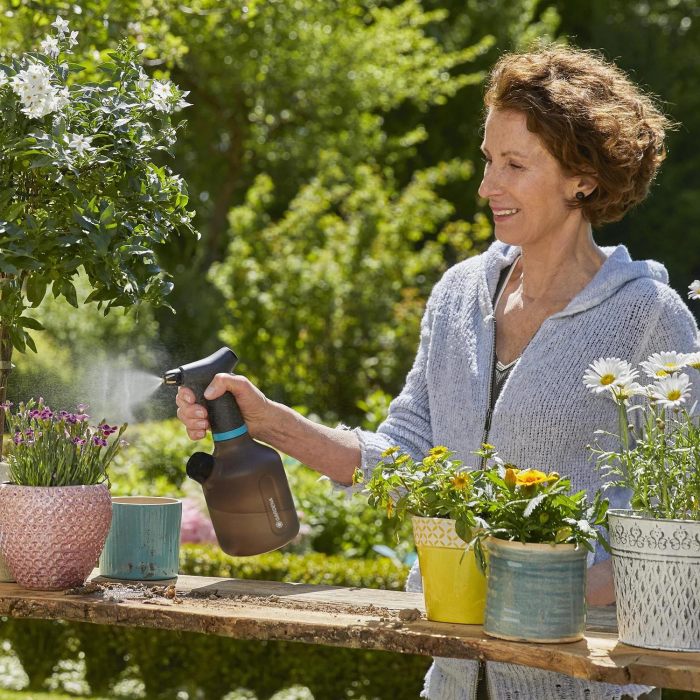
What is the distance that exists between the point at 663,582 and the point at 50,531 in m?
0.99

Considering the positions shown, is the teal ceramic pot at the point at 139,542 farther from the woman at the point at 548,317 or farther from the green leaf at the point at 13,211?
the green leaf at the point at 13,211

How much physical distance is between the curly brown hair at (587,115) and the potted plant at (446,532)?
2.42 ft

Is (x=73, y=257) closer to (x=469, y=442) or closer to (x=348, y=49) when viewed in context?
(x=469, y=442)

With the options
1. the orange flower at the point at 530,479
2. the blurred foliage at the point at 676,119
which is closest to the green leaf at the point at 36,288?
the orange flower at the point at 530,479

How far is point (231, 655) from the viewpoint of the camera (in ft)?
15.1

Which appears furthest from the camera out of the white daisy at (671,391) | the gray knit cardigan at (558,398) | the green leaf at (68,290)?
the gray knit cardigan at (558,398)

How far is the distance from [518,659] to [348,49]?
34.6 feet

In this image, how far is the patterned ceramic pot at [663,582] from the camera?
138 cm

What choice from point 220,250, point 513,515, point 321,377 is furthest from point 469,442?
point 220,250

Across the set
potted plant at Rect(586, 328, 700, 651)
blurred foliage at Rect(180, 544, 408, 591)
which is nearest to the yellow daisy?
potted plant at Rect(586, 328, 700, 651)

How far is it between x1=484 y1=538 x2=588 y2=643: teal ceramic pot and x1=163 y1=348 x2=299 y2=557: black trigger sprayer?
52cm

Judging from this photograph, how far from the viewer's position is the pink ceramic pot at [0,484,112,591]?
1704 mm

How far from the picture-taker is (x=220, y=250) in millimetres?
13875

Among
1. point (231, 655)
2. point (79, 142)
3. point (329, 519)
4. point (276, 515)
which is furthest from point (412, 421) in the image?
point (329, 519)
